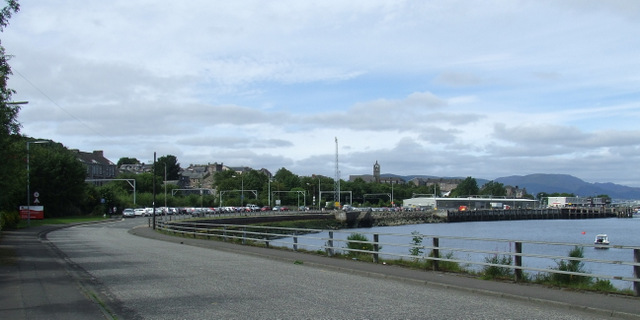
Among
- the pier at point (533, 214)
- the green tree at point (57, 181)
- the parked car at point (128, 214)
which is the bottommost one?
the pier at point (533, 214)

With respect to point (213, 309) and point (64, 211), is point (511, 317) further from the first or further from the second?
point (64, 211)

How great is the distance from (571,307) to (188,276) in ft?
34.7

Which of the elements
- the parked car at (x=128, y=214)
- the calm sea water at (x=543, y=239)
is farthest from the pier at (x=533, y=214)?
the parked car at (x=128, y=214)

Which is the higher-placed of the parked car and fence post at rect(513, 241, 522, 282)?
fence post at rect(513, 241, 522, 282)

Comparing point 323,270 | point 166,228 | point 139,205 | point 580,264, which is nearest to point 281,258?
point 323,270

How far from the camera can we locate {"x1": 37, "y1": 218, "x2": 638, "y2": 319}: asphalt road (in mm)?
11406

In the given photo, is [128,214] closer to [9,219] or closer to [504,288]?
[9,219]

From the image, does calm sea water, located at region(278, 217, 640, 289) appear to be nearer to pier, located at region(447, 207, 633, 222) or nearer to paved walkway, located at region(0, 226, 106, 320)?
paved walkway, located at region(0, 226, 106, 320)

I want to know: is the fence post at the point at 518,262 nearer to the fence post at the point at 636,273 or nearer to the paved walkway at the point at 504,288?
the paved walkway at the point at 504,288

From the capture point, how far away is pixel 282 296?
13.6 metres

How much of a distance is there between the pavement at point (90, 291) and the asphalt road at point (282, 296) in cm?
17

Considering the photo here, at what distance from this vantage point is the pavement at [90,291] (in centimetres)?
1172

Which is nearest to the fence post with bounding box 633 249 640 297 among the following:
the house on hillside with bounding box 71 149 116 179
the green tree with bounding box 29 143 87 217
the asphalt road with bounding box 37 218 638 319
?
the asphalt road with bounding box 37 218 638 319

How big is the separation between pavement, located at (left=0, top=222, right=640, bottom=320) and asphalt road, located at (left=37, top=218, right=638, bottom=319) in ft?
0.55
